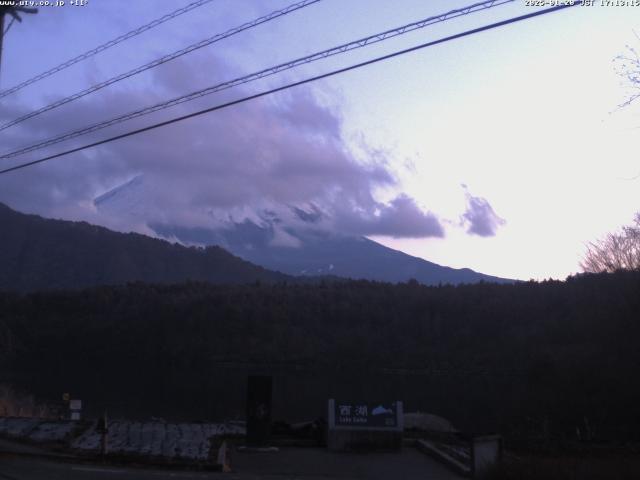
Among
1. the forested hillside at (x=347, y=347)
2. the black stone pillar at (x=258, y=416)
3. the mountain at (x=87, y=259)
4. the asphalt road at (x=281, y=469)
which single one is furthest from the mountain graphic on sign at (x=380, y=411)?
the mountain at (x=87, y=259)

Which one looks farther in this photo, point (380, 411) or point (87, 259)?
point (87, 259)

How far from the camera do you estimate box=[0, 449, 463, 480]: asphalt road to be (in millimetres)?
14719

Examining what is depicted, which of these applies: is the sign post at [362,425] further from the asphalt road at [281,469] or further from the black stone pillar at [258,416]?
the black stone pillar at [258,416]

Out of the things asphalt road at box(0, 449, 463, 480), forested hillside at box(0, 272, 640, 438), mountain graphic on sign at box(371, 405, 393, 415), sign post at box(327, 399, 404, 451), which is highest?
forested hillside at box(0, 272, 640, 438)

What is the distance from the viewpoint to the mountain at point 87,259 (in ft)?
552

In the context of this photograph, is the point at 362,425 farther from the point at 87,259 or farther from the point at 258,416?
the point at 87,259

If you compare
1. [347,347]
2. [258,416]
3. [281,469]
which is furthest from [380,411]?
[347,347]

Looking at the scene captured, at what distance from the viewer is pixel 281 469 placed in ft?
54.2

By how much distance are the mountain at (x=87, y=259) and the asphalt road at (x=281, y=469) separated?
15155 centimetres

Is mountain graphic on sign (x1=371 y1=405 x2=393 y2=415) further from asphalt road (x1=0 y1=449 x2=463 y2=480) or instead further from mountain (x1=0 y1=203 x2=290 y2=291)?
mountain (x1=0 y1=203 x2=290 y2=291)

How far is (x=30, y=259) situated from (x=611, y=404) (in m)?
150

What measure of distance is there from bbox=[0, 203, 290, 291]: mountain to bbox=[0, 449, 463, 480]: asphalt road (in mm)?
151552

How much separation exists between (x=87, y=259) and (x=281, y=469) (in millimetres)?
168495

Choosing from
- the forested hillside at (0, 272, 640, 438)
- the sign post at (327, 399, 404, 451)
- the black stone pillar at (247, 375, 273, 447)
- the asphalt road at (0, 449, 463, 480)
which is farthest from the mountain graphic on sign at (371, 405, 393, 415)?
the forested hillside at (0, 272, 640, 438)
